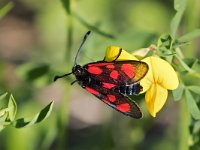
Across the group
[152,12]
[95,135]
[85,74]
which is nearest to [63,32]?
[152,12]

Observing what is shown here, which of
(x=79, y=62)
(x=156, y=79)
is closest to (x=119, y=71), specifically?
(x=156, y=79)

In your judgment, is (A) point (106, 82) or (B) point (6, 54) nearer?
(A) point (106, 82)

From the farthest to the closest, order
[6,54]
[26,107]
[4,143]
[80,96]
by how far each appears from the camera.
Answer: [6,54], [80,96], [4,143], [26,107]

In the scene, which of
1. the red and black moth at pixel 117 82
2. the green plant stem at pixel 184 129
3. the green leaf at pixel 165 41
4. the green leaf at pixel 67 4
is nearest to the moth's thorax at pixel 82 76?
the red and black moth at pixel 117 82

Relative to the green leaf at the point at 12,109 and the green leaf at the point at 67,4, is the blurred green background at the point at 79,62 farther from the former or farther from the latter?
the green leaf at the point at 12,109

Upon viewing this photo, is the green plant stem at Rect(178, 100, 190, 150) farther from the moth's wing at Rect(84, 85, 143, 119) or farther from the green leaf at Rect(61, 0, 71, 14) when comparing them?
the green leaf at Rect(61, 0, 71, 14)

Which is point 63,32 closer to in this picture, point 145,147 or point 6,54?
point 6,54

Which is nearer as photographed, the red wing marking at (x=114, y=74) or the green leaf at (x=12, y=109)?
the green leaf at (x=12, y=109)
